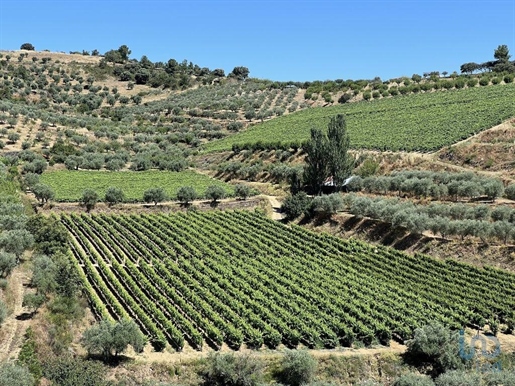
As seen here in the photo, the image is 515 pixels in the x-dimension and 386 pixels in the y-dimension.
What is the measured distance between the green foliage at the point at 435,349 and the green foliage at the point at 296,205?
28.9 metres

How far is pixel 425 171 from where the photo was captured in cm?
6009

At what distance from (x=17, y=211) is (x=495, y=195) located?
149ft

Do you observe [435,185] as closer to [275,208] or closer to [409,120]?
[275,208]

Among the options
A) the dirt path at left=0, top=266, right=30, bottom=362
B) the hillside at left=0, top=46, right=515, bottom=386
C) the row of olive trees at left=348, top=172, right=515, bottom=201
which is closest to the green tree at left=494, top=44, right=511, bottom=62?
the hillside at left=0, top=46, right=515, bottom=386

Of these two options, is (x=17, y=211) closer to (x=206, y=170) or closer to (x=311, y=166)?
(x=311, y=166)

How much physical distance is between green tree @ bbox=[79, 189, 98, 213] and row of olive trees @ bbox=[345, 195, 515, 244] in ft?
96.7

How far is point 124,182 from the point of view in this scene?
70.3m

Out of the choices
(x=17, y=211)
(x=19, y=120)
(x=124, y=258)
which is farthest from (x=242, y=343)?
(x=19, y=120)

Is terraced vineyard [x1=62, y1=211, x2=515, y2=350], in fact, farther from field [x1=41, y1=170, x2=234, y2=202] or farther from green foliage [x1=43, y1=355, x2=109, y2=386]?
field [x1=41, y1=170, x2=234, y2=202]

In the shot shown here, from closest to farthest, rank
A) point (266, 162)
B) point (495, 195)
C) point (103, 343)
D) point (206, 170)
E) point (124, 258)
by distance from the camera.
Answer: point (103, 343)
point (124, 258)
point (495, 195)
point (266, 162)
point (206, 170)

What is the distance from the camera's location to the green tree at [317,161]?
200ft

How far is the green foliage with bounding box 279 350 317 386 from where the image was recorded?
2495cm

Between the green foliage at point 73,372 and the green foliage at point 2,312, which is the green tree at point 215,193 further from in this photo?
the green foliage at point 73,372
